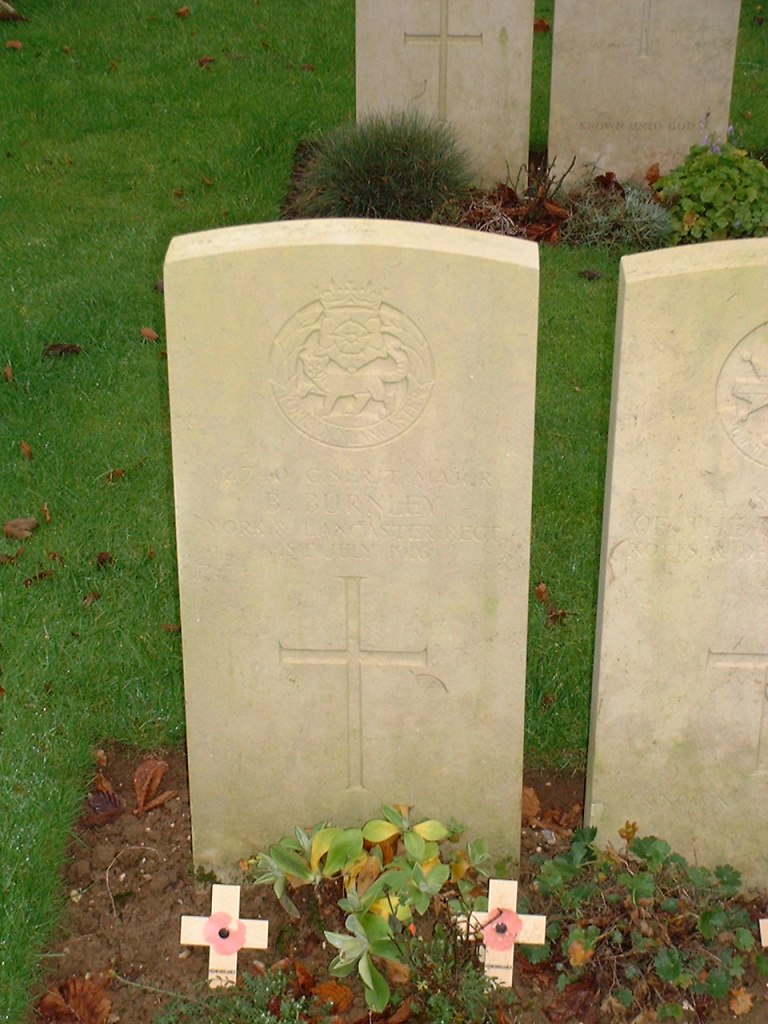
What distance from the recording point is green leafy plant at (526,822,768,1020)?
3.01 metres

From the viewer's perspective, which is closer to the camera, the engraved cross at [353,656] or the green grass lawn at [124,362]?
the engraved cross at [353,656]

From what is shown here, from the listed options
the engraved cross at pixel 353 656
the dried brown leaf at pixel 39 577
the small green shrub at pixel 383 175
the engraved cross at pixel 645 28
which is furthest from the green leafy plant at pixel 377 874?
the engraved cross at pixel 645 28

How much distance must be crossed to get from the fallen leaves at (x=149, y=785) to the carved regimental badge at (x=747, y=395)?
1942 mm

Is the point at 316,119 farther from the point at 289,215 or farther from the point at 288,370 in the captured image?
the point at 288,370

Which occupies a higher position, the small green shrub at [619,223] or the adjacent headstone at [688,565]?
the small green shrub at [619,223]

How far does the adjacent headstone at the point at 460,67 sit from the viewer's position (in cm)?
739

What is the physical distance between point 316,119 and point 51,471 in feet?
13.6

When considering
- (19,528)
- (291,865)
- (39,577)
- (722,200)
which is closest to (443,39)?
(722,200)

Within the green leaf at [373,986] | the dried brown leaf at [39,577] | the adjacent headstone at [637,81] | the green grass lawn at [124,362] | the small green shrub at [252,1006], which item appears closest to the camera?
the green leaf at [373,986]

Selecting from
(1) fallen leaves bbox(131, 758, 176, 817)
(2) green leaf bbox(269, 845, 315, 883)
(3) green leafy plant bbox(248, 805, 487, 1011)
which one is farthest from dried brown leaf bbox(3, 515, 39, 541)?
(2) green leaf bbox(269, 845, 315, 883)

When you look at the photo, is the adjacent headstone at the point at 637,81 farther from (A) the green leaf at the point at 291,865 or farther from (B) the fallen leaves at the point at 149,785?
(A) the green leaf at the point at 291,865

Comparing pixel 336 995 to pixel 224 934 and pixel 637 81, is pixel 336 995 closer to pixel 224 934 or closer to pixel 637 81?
pixel 224 934

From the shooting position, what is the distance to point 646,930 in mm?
3027

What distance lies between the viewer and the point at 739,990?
3055 mm
